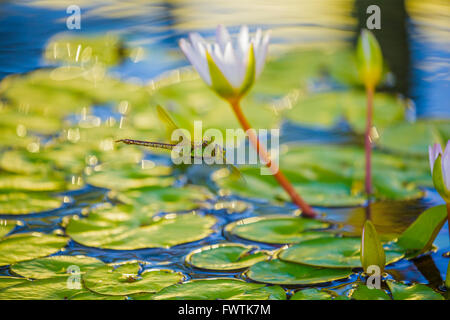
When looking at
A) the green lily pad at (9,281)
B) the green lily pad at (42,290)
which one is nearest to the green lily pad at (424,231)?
the green lily pad at (42,290)

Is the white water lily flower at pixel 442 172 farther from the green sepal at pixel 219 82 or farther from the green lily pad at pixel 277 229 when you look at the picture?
the green sepal at pixel 219 82

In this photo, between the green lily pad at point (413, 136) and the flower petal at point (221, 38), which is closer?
the flower petal at point (221, 38)

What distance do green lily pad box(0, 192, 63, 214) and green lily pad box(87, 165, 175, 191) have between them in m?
0.14

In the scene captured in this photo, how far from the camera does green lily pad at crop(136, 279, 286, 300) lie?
3.13 ft

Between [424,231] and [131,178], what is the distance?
31.0 inches

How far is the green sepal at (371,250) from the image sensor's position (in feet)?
3.09

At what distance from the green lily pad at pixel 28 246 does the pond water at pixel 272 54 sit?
3 centimetres

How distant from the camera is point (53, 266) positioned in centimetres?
108

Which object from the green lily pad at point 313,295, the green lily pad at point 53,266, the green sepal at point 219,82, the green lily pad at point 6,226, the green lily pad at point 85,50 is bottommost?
the green lily pad at point 313,295

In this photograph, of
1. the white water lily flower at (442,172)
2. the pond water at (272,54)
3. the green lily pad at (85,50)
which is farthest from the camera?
the green lily pad at (85,50)

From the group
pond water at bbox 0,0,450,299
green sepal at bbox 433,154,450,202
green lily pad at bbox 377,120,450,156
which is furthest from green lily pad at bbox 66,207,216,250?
green lily pad at bbox 377,120,450,156

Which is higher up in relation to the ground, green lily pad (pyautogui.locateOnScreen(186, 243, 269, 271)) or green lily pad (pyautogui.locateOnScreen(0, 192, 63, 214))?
green lily pad (pyautogui.locateOnScreen(0, 192, 63, 214))

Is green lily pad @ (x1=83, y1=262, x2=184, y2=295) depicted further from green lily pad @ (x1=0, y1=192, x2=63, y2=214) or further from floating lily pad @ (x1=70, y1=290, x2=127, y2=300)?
green lily pad @ (x1=0, y1=192, x2=63, y2=214)

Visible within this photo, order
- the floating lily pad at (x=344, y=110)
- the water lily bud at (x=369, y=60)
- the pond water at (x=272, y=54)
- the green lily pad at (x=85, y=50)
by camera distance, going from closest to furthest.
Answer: the pond water at (x=272, y=54)
the water lily bud at (x=369, y=60)
the floating lily pad at (x=344, y=110)
the green lily pad at (x=85, y=50)
